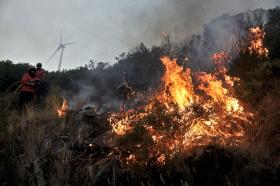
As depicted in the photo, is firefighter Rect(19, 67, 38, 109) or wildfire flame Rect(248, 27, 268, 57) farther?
firefighter Rect(19, 67, 38, 109)

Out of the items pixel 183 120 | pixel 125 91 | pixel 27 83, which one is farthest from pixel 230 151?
pixel 27 83

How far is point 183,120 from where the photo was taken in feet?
26.6

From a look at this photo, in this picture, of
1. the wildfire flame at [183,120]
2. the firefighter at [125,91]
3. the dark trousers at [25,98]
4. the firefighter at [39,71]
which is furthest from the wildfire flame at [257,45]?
the dark trousers at [25,98]

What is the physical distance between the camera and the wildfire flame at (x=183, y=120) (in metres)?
7.66

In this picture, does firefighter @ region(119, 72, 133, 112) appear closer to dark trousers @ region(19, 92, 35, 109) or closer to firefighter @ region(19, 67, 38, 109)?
firefighter @ region(19, 67, 38, 109)

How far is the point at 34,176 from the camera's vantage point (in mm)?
7656

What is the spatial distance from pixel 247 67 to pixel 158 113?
255 centimetres

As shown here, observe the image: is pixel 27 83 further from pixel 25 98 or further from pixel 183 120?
pixel 183 120

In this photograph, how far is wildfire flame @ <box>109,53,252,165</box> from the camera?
7.66 metres

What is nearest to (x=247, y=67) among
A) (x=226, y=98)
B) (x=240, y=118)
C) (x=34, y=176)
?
(x=226, y=98)

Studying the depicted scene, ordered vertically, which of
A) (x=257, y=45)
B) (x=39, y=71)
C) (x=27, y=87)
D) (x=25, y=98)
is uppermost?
(x=39, y=71)

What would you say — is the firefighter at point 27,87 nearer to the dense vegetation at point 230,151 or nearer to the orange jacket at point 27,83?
the orange jacket at point 27,83

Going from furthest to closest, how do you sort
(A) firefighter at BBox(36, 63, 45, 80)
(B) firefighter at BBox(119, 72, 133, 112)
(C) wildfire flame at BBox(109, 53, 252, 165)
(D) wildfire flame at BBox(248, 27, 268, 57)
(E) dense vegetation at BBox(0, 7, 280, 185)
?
(A) firefighter at BBox(36, 63, 45, 80), (B) firefighter at BBox(119, 72, 133, 112), (D) wildfire flame at BBox(248, 27, 268, 57), (C) wildfire flame at BBox(109, 53, 252, 165), (E) dense vegetation at BBox(0, 7, 280, 185)

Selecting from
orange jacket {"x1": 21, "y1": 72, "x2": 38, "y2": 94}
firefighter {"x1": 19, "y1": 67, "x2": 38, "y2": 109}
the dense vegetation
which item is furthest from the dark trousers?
the dense vegetation
